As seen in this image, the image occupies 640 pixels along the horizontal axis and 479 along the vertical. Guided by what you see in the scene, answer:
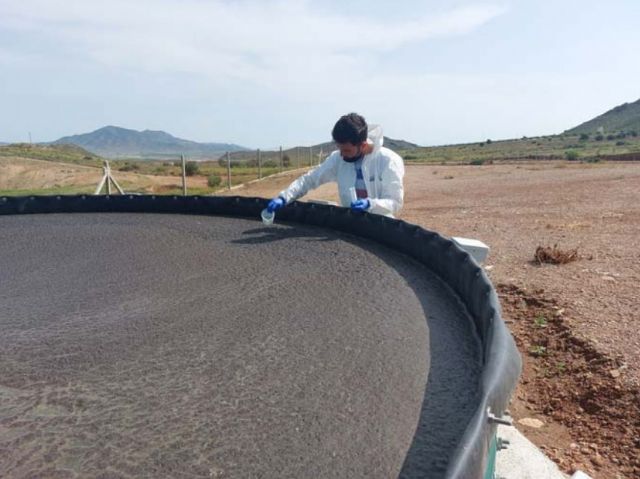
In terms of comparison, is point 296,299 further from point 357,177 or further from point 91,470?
point 357,177

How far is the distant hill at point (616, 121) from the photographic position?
8894 cm

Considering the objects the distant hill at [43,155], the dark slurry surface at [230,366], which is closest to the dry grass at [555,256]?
the dark slurry surface at [230,366]

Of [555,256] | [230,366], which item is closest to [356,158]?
[230,366]

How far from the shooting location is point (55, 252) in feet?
9.82

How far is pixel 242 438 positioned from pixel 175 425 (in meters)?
0.17

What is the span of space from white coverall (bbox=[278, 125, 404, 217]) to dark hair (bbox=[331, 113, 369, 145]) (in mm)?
147

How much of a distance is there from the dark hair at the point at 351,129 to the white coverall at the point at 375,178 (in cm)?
15

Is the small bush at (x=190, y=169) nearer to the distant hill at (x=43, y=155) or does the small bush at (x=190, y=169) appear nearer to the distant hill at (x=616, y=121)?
the distant hill at (x=43, y=155)

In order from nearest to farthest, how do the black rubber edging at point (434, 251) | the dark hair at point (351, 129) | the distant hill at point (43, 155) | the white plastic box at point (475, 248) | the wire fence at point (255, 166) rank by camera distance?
the black rubber edging at point (434, 251)
the white plastic box at point (475, 248)
the dark hair at point (351, 129)
the wire fence at point (255, 166)
the distant hill at point (43, 155)

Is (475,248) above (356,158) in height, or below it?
below

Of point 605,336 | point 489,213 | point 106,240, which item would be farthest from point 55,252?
point 489,213

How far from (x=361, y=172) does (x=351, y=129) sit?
374 millimetres

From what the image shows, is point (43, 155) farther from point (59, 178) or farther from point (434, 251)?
point (434, 251)

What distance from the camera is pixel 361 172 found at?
3688 mm
